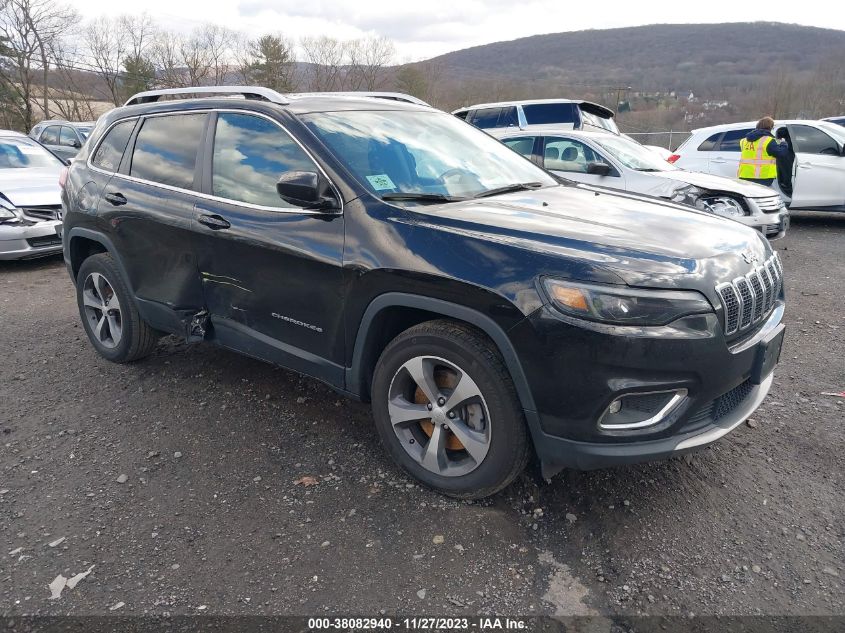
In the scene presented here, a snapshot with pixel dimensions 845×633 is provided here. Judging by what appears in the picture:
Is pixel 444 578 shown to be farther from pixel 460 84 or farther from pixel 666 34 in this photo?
pixel 666 34

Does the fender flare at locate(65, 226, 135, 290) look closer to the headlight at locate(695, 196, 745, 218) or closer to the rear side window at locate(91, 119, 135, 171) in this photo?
the rear side window at locate(91, 119, 135, 171)

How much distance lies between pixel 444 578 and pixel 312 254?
1.57 meters

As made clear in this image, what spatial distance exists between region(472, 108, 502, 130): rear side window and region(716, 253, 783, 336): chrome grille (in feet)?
31.6

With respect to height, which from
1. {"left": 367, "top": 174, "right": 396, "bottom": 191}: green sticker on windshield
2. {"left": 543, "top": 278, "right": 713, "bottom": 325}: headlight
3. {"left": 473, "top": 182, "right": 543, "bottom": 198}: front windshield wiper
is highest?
{"left": 367, "top": 174, "right": 396, "bottom": 191}: green sticker on windshield

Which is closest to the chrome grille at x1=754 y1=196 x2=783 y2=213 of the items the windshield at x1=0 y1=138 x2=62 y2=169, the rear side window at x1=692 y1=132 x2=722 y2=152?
the rear side window at x1=692 y1=132 x2=722 y2=152

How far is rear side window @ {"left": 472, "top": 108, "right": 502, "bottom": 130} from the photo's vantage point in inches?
468

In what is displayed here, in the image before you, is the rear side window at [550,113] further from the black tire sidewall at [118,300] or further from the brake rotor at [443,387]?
the brake rotor at [443,387]

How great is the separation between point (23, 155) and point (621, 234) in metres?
9.26

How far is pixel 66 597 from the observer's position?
2.29 metres

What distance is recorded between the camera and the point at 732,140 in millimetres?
10508

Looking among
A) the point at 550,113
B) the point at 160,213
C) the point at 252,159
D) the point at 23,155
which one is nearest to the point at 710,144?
the point at 550,113

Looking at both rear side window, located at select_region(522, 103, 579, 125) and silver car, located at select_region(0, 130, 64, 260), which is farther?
rear side window, located at select_region(522, 103, 579, 125)

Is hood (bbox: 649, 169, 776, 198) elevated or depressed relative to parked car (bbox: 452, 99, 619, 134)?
depressed

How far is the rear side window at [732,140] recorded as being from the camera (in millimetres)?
10430
